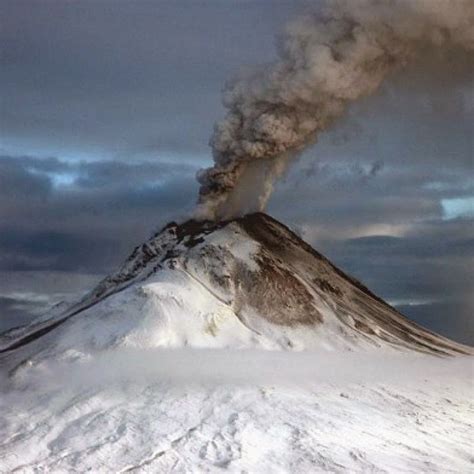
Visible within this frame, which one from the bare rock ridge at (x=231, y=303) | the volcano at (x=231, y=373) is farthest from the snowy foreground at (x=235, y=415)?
the bare rock ridge at (x=231, y=303)

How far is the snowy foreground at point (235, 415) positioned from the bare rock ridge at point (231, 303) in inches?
65.0

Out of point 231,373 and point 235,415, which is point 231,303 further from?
point 235,415

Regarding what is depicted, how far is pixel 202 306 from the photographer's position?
128ft

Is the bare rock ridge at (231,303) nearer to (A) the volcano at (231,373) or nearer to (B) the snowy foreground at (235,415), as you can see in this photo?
(A) the volcano at (231,373)

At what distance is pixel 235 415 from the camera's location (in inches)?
1179

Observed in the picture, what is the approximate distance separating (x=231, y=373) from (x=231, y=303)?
22.0 ft

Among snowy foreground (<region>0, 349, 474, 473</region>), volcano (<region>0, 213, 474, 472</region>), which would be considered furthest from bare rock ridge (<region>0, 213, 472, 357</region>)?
snowy foreground (<region>0, 349, 474, 473</region>)

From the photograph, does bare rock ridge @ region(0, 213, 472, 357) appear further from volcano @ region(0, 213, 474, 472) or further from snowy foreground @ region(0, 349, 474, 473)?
snowy foreground @ region(0, 349, 474, 473)

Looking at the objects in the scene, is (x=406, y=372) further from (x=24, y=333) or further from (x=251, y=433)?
(x=24, y=333)

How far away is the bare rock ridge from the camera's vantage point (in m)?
37.4

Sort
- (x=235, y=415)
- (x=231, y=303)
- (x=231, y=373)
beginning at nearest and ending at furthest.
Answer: (x=235, y=415) → (x=231, y=373) → (x=231, y=303)

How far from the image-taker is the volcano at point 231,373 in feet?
89.7

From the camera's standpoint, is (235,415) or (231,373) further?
(231,373)

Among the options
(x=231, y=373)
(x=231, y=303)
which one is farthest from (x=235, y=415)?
(x=231, y=303)
